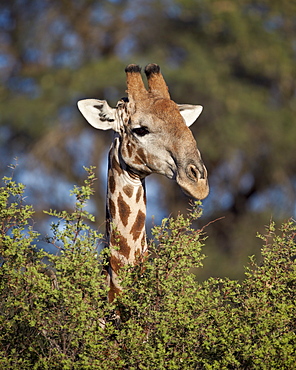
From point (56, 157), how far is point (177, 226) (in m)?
15.2

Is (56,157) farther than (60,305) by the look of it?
A: Yes

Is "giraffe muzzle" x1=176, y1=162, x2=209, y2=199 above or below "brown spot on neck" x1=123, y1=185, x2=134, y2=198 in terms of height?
below

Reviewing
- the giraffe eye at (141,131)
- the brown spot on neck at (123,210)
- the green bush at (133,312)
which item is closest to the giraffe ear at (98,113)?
the giraffe eye at (141,131)

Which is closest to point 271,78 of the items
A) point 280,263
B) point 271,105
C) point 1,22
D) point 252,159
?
point 271,105

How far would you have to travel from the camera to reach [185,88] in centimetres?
1945

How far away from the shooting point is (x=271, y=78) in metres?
20.6

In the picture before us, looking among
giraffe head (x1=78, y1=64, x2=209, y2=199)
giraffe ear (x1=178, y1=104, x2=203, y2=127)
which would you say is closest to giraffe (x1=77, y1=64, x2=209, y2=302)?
giraffe head (x1=78, y1=64, x2=209, y2=199)

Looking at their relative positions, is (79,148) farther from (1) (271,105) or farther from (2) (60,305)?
(2) (60,305)

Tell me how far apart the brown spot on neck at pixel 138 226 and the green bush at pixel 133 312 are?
0.68 meters

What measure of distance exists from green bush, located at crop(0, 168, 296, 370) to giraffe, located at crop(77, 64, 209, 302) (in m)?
0.53

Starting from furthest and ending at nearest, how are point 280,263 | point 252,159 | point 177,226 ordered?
1. point 252,159
2. point 280,263
3. point 177,226

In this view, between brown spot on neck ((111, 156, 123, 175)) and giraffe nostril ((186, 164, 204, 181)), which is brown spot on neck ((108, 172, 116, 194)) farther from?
giraffe nostril ((186, 164, 204, 181))

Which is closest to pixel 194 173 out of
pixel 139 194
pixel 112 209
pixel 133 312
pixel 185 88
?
pixel 139 194

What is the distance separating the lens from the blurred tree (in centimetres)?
1936
